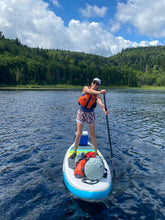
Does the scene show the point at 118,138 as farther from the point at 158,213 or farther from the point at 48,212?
the point at 48,212

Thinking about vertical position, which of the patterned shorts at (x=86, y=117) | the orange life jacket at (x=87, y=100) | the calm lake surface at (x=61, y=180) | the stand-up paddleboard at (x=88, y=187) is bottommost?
the calm lake surface at (x=61, y=180)

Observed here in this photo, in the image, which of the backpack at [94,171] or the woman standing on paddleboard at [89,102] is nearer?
the backpack at [94,171]

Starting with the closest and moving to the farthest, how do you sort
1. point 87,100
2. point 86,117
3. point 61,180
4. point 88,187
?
point 88,187 < point 61,180 < point 87,100 < point 86,117

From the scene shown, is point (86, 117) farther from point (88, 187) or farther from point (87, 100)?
point (88, 187)

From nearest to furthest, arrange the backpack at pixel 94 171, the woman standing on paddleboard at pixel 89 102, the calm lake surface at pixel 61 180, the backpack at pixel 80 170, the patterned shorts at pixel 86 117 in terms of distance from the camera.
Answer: the calm lake surface at pixel 61 180 < the backpack at pixel 94 171 < the backpack at pixel 80 170 < the woman standing on paddleboard at pixel 89 102 < the patterned shorts at pixel 86 117

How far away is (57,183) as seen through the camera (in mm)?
6977

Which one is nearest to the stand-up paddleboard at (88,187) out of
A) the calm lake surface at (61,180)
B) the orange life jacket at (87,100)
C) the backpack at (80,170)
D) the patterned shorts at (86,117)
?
the backpack at (80,170)

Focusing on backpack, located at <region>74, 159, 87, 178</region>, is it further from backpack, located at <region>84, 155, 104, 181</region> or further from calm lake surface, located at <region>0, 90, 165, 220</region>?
calm lake surface, located at <region>0, 90, 165, 220</region>

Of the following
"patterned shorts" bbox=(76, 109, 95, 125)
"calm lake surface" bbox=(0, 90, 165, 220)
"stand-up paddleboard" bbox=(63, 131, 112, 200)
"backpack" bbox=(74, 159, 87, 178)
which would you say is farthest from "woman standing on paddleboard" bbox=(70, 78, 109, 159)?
"calm lake surface" bbox=(0, 90, 165, 220)

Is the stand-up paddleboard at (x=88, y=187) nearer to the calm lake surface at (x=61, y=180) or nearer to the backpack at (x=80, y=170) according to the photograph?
the backpack at (x=80, y=170)

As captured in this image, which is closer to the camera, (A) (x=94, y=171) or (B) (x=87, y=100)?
(A) (x=94, y=171)

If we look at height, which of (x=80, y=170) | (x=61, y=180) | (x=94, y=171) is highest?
(x=94, y=171)

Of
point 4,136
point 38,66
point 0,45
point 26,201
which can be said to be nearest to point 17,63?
point 38,66

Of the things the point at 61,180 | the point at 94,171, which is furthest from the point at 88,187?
the point at 61,180
